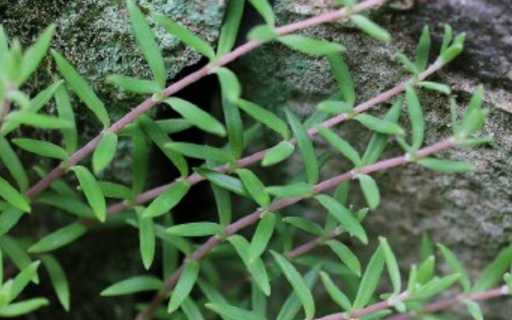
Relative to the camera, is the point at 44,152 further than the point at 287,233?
No

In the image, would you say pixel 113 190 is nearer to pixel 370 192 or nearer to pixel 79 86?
pixel 79 86

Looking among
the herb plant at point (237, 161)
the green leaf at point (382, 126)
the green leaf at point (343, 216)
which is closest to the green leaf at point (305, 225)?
the herb plant at point (237, 161)

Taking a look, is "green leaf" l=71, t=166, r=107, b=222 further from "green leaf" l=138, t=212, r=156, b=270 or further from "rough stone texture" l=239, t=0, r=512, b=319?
"rough stone texture" l=239, t=0, r=512, b=319

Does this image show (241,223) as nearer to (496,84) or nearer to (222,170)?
(222,170)

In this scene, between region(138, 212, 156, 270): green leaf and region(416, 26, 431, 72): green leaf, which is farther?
region(138, 212, 156, 270): green leaf

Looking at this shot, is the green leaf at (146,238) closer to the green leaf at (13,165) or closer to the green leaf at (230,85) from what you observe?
the green leaf at (13,165)

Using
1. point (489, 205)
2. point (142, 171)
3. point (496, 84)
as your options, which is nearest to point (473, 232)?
point (489, 205)

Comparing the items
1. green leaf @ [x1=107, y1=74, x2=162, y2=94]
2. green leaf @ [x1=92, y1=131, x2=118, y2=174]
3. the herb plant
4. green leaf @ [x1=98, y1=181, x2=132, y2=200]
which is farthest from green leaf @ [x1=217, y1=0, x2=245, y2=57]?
green leaf @ [x1=98, y1=181, x2=132, y2=200]
